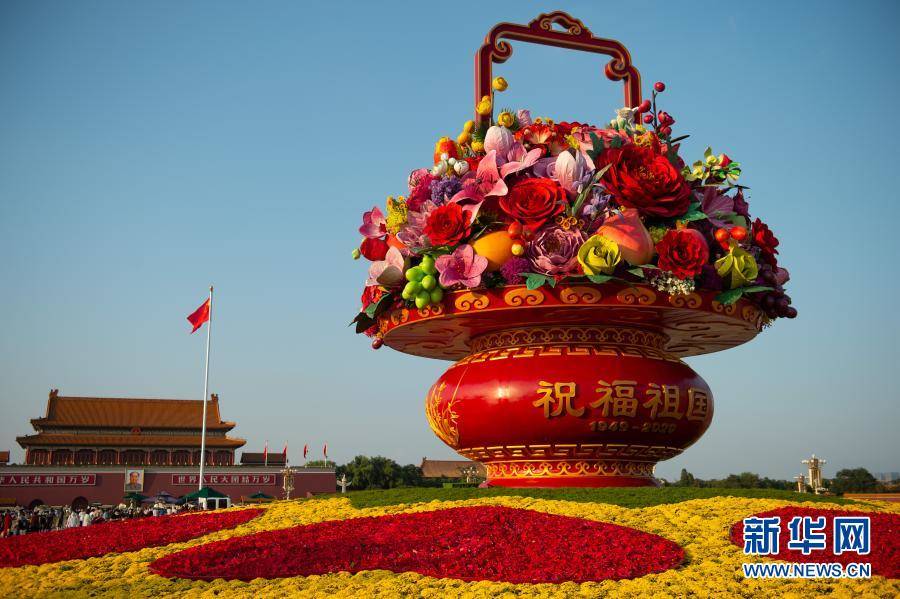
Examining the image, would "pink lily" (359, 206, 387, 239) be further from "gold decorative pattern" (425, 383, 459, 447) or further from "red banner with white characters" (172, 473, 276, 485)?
"red banner with white characters" (172, 473, 276, 485)

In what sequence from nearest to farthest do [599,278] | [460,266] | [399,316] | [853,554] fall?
[853,554] → [599,278] → [460,266] → [399,316]

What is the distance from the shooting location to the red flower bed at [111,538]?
21.4 ft

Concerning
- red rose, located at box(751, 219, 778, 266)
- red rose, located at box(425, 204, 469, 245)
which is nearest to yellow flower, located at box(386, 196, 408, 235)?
red rose, located at box(425, 204, 469, 245)

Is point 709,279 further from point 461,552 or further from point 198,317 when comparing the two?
point 198,317

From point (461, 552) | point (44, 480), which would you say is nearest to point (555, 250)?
point (461, 552)

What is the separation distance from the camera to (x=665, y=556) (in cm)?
520

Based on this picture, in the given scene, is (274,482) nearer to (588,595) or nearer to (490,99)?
(490,99)

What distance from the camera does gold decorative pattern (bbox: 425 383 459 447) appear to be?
27.5 ft

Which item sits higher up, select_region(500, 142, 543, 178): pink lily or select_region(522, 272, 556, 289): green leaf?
select_region(500, 142, 543, 178): pink lily

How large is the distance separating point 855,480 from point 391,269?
17.6 m

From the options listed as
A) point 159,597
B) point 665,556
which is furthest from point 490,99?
point 159,597

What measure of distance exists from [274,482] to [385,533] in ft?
143

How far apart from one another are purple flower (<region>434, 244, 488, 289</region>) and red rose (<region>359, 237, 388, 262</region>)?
3.03 feet

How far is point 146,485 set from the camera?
4544cm
